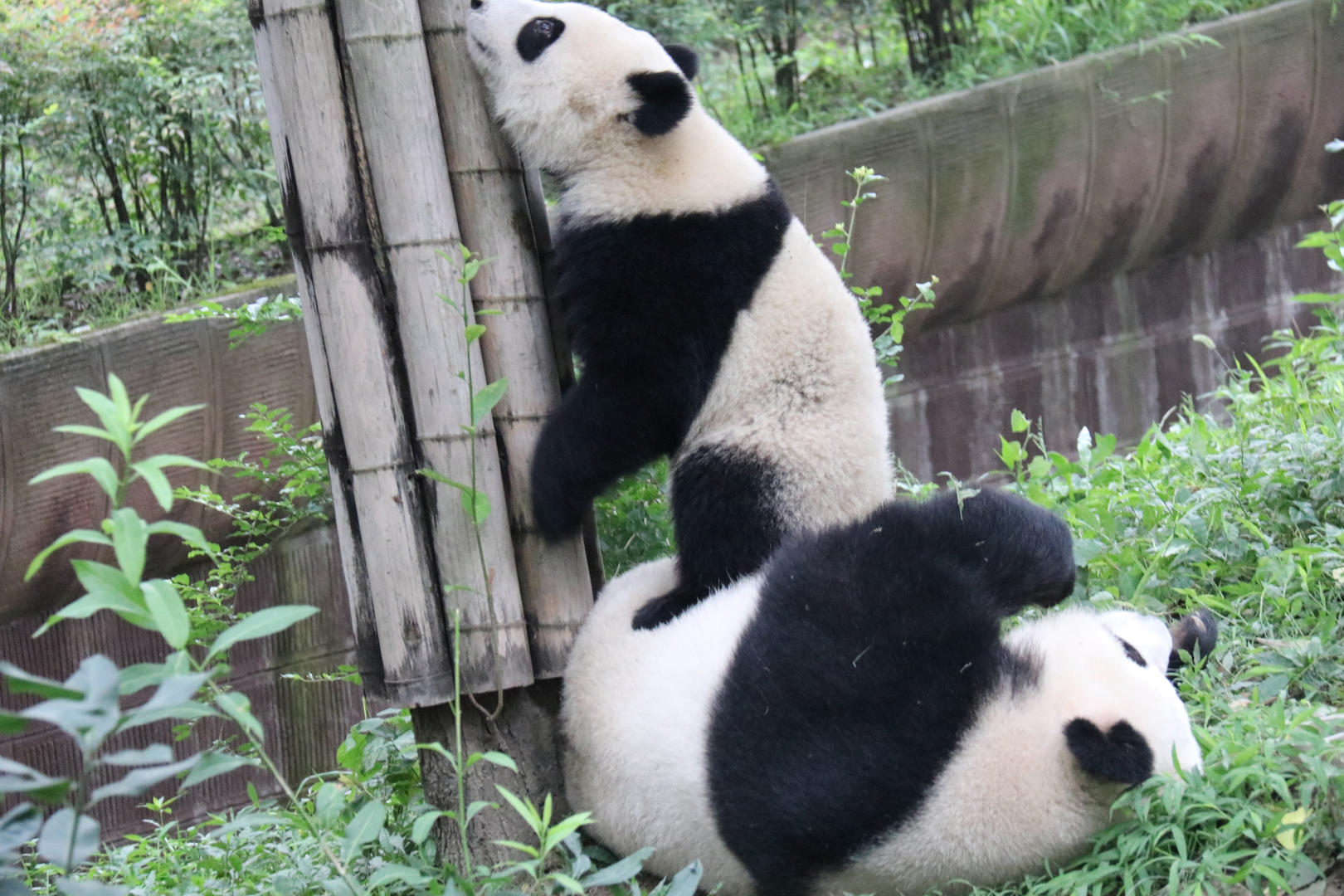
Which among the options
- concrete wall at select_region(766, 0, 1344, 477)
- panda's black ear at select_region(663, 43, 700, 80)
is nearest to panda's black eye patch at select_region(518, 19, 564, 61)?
panda's black ear at select_region(663, 43, 700, 80)

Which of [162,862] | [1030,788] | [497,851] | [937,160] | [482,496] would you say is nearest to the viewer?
[1030,788]

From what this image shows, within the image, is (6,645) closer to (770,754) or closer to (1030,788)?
(770,754)

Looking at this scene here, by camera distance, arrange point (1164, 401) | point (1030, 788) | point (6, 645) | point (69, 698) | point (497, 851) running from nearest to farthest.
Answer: point (69, 698) → point (1030, 788) → point (497, 851) → point (6, 645) → point (1164, 401)

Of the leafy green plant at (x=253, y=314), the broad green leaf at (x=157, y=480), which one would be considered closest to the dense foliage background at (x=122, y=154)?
the leafy green plant at (x=253, y=314)

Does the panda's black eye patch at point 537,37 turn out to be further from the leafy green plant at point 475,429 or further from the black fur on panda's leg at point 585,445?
the black fur on panda's leg at point 585,445

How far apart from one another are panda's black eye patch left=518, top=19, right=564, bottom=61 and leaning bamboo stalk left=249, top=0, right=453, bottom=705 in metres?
0.43

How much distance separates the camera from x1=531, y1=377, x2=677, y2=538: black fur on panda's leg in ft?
7.51

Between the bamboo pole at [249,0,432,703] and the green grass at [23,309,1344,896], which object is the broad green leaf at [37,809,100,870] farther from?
the bamboo pole at [249,0,432,703]

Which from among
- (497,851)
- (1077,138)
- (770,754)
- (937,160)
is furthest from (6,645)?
(1077,138)

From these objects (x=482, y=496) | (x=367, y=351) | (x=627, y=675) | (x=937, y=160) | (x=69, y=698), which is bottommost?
(x=627, y=675)

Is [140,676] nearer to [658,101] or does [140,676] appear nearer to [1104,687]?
[1104,687]

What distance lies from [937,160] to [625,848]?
4.06 m

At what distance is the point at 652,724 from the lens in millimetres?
2090

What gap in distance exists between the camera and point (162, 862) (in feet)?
8.67
